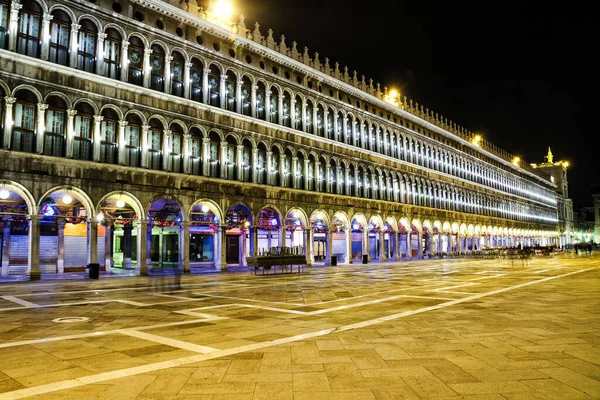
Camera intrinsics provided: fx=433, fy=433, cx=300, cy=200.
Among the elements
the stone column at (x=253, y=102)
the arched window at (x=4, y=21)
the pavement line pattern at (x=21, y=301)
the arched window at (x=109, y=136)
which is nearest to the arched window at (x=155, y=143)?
the arched window at (x=109, y=136)

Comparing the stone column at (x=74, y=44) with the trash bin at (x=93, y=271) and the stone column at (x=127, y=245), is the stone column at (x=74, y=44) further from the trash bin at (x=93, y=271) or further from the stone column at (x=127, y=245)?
the stone column at (x=127, y=245)

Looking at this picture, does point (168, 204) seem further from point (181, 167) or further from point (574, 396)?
point (574, 396)

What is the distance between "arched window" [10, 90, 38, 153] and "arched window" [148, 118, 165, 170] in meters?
6.38

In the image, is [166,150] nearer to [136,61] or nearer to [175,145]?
[175,145]

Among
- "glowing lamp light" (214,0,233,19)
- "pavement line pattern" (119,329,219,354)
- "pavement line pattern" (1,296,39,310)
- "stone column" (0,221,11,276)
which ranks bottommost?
"pavement line pattern" (1,296,39,310)

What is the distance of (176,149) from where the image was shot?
28.3 metres

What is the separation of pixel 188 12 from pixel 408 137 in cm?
3192

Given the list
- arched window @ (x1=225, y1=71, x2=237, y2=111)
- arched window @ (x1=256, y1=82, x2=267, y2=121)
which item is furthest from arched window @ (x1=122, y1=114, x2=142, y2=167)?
arched window @ (x1=256, y1=82, x2=267, y2=121)

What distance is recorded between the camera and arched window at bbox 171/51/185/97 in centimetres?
2869

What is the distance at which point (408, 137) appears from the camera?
173 feet

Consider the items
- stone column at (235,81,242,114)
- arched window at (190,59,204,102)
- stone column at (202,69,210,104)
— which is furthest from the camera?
stone column at (235,81,242,114)

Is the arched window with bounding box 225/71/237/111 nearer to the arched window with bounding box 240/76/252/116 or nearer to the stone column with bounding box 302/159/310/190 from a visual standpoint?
the arched window with bounding box 240/76/252/116

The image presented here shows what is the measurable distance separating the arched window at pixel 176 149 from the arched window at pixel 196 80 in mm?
2805

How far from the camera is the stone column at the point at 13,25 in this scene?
21703 millimetres
